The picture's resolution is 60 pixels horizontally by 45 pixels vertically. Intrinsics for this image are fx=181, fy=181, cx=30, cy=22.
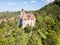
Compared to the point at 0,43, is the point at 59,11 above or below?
Answer: above

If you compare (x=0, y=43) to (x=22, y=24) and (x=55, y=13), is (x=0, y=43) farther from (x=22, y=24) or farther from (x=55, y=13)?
(x=55, y=13)

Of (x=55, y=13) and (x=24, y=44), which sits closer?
(x=24, y=44)

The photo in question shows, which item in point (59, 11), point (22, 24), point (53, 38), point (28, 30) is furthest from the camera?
point (59, 11)

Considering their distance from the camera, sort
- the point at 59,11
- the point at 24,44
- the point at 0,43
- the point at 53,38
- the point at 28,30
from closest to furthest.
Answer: the point at 0,43 → the point at 24,44 → the point at 53,38 → the point at 28,30 → the point at 59,11

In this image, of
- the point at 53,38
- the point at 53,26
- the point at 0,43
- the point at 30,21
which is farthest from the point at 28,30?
the point at 0,43

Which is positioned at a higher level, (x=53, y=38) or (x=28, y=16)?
(x=28, y=16)

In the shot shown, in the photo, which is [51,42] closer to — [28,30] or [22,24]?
[28,30]

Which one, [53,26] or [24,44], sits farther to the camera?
[53,26]

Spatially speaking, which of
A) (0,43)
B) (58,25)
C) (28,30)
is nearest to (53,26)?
(58,25)

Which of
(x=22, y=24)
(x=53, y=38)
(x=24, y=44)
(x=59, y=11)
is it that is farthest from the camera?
(x=59, y=11)
